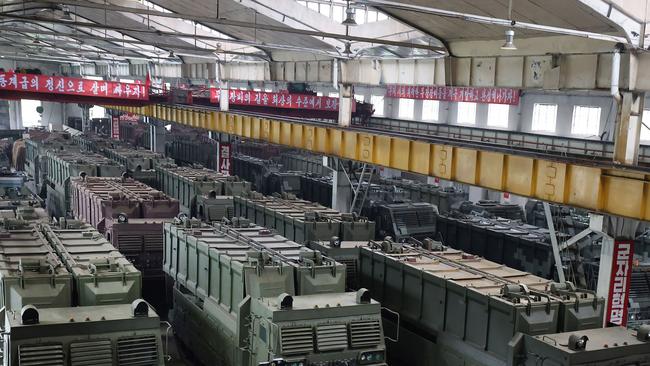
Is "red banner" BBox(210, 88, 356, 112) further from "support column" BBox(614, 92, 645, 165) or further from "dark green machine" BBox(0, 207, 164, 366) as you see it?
"dark green machine" BBox(0, 207, 164, 366)

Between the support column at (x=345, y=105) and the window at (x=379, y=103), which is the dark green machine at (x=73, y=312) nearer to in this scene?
the support column at (x=345, y=105)

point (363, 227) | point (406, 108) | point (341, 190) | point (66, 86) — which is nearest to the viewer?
point (363, 227)

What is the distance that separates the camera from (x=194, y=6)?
1017 inches

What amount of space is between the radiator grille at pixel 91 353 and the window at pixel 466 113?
3011cm

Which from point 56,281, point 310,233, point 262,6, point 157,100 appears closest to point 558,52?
point 310,233

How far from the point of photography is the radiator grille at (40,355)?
8680 mm

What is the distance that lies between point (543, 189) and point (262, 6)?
13.5 meters

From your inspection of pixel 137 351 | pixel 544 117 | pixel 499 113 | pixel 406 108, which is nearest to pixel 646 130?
pixel 544 117

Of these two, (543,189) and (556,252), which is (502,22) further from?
(556,252)

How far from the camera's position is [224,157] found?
3141 cm

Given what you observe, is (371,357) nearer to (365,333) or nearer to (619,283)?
(365,333)

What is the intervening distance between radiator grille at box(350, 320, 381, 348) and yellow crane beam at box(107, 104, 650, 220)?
5.21 meters

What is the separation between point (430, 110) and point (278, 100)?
37.9ft

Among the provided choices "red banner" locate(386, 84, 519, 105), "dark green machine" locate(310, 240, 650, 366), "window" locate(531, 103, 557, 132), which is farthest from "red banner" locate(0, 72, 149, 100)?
"window" locate(531, 103, 557, 132)
